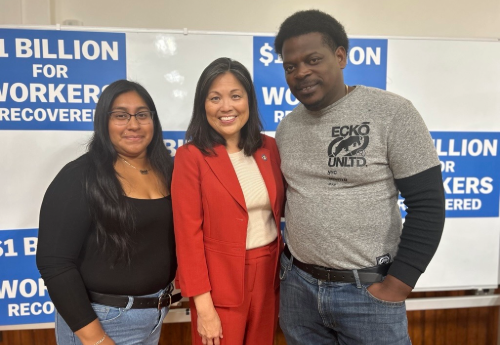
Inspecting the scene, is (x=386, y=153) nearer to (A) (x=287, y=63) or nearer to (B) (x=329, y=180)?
(B) (x=329, y=180)

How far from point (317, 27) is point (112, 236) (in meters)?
0.96

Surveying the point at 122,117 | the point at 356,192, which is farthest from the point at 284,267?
the point at 122,117

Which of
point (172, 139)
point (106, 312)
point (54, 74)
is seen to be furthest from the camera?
point (172, 139)

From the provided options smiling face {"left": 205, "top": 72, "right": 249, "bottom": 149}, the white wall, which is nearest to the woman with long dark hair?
smiling face {"left": 205, "top": 72, "right": 249, "bottom": 149}

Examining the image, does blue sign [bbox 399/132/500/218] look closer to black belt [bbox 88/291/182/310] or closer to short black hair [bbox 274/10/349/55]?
short black hair [bbox 274/10/349/55]

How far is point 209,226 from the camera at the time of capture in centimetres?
122

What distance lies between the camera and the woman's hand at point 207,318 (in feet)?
3.94

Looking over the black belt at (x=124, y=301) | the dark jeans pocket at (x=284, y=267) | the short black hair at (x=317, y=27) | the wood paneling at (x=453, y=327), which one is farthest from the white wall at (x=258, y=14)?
the wood paneling at (x=453, y=327)

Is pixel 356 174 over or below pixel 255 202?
over

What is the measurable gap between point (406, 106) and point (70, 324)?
127cm

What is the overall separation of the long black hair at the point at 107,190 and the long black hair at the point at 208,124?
22 centimetres

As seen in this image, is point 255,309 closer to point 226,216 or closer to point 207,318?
point 207,318

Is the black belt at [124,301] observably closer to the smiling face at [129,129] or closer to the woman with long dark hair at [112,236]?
the woman with long dark hair at [112,236]

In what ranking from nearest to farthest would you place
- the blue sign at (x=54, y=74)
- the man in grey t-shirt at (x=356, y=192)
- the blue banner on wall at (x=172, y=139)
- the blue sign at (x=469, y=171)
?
the man in grey t-shirt at (x=356, y=192)
the blue sign at (x=54, y=74)
the blue banner on wall at (x=172, y=139)
the blue sign at (x=469, y=171)
